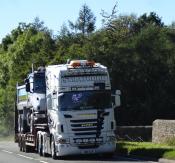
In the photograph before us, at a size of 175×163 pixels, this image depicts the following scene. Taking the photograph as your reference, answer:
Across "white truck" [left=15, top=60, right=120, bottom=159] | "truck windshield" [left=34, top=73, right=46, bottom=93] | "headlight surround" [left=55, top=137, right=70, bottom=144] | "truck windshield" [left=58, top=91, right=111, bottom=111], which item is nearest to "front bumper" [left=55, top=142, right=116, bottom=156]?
"white truck" [left=15, top=60, right=120, bottom=159]

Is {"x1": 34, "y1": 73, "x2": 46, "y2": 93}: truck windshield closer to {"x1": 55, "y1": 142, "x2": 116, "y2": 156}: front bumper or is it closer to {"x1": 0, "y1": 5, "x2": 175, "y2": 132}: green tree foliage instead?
{"x1": 55, "y1": 142, "x2": 116, "y2": 156}: front bumper

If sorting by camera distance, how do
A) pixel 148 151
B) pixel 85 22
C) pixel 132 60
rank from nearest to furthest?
pixel 148 151 → pixel 132 60 → pixel 85 22

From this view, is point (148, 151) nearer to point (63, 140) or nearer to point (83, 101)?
point (83, 101)

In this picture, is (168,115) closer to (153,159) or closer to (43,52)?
(43,52)

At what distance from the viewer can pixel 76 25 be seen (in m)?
80.9

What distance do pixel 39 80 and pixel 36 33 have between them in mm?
66441

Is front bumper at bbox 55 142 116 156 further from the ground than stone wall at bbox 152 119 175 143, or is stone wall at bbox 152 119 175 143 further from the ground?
stone wall at bbox 152 119 175 143

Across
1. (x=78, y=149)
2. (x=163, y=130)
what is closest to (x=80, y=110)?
(x=78, y=149)

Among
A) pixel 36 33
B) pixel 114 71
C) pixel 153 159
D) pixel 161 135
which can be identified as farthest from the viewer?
pixel 36 33

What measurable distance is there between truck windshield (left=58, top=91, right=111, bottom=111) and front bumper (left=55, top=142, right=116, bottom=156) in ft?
4.87

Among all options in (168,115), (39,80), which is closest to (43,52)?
(168,115)

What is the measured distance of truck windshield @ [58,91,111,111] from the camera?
2620 cm

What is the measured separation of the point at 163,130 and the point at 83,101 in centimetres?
1342

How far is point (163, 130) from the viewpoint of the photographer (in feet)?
127
